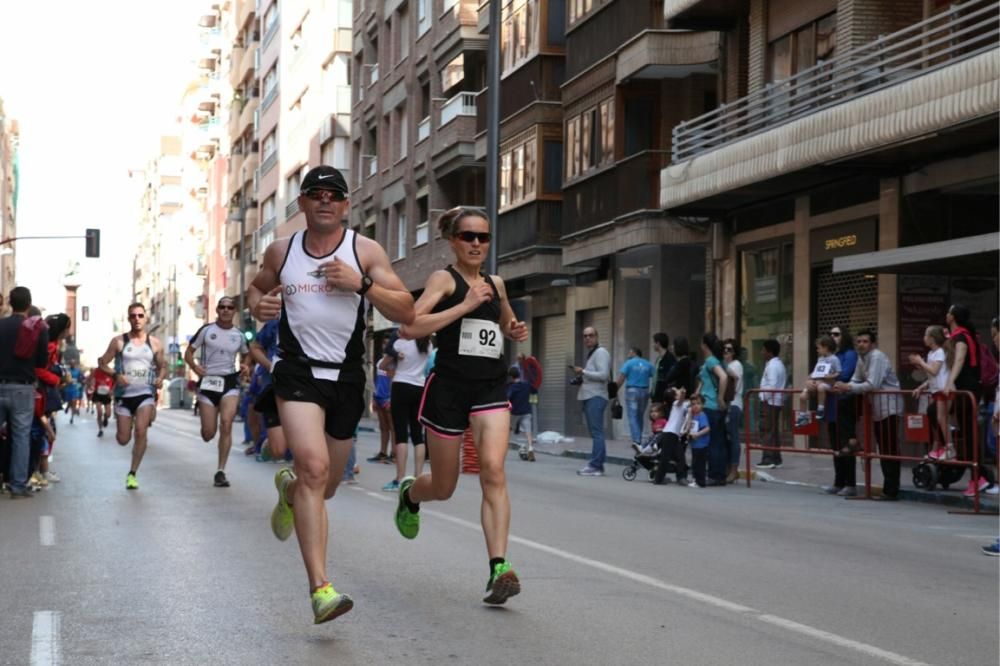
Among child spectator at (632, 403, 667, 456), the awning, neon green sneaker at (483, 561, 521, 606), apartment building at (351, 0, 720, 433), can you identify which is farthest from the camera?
apartment building at (351, 0, 720, 433)

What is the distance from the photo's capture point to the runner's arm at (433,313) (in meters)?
8.12

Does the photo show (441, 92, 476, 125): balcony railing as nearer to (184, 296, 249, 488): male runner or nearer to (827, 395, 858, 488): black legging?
(827, 395, 858, 488): black legging

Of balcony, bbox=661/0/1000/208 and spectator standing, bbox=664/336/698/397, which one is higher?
balcony, bbox=661/0/1000/208

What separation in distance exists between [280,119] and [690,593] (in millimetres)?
68038

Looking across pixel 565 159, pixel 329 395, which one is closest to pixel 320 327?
pixel 329 395

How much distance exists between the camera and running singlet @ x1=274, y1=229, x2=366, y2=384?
748cm

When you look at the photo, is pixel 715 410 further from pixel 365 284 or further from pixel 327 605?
pixel 327 605

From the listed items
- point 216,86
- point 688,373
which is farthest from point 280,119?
point 688,373

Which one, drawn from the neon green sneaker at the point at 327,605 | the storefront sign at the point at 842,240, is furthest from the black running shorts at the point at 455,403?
the storefront sign at the point at 842,240

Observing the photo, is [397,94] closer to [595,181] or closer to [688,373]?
[595,181]

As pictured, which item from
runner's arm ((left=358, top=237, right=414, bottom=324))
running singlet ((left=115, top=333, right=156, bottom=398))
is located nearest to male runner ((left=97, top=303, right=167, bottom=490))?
running singlet ((left=115, top=333, right=156, bottom=398))

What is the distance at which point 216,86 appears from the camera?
366ft

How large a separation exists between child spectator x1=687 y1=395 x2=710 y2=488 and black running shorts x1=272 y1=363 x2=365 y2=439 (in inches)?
475

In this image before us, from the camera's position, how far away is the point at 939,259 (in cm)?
1962
